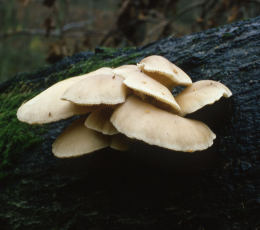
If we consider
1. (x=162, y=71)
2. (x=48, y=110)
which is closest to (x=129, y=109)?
(x=162, y=71)

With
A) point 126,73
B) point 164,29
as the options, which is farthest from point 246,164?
point 164,29

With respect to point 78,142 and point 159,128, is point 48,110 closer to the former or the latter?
point 78,142

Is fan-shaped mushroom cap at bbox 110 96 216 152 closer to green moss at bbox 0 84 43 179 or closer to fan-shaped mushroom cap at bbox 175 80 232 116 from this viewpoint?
fan-shaped mushroom cap at bbox 175 80 232 116

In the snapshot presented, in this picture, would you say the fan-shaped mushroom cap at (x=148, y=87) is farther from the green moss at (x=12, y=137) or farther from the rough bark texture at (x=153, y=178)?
the green moss at (x=12, y=137)

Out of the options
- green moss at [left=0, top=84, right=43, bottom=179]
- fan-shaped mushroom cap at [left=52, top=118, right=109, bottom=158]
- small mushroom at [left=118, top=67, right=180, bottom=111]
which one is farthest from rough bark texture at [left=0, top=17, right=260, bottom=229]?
small mushroom at [left=118, top=67, right=180, bottom=111]

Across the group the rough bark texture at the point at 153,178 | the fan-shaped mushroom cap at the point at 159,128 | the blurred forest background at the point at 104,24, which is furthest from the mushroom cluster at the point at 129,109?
the blurred forest background at the point at 104,24

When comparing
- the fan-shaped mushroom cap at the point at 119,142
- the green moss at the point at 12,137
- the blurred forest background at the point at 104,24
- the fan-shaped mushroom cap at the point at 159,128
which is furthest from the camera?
the blurred forest background at the point at 104,24

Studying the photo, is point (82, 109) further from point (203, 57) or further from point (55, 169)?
point (203, 57)
